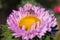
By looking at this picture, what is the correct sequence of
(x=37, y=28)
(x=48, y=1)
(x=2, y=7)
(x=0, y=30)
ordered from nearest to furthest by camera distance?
1. (x=37, y=28)
2. (x=0, y=30)
3. (x=2, y=7)
4. (x=48, y=1)

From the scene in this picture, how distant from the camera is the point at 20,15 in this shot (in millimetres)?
563

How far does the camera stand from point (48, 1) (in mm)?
2635

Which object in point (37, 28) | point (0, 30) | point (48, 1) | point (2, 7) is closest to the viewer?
point (37, 28)

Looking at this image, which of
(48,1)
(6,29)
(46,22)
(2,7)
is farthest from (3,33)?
(48,1)

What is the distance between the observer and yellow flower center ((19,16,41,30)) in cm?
53

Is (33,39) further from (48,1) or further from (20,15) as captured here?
(48,1)

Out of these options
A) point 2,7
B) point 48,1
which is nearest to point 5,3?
point 2,7

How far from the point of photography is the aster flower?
0.53 m

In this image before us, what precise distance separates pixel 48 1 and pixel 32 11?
2.07 meters

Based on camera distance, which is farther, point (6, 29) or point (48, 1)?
point (48, 1)

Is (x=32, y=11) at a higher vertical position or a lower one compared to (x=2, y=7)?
higher

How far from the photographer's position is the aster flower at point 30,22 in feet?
1.73

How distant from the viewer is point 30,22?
0.54 metres

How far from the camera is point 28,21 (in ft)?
1.79
